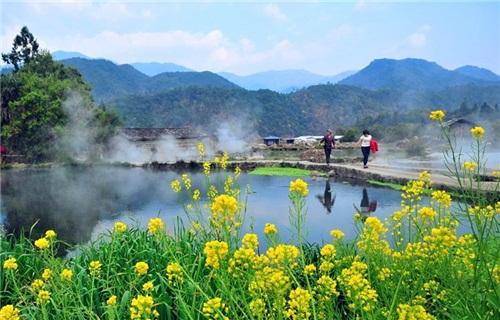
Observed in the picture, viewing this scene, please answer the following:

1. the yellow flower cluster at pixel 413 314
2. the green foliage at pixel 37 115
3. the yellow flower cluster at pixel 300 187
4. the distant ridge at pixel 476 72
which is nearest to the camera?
the yellow flower cluster at pixel 413 314

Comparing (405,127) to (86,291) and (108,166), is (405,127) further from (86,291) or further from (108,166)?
(86,291)

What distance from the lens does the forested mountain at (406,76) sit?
126875mm

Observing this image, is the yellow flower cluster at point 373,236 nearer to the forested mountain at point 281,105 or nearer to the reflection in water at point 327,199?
the reflection in water at point 327,199

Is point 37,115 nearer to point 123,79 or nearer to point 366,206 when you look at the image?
point 366,206

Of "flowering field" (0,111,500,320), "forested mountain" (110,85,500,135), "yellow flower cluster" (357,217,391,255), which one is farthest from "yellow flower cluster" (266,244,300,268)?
"forested mountain" (110,85,500,135)

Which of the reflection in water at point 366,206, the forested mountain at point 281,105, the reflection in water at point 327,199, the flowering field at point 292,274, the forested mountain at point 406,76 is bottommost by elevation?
the reflection in water at point 327,199

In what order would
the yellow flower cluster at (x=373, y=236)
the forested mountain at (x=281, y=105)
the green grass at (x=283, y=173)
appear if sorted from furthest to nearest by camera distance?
the forested mountain at (x=281, y=105)
the green grass at (x=283, y=173)
the yellow flower cluster at (x=373, y=236)

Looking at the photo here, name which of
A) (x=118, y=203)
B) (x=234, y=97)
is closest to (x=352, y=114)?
(x=234, y=97)

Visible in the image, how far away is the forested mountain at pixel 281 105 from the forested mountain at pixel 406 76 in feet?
176

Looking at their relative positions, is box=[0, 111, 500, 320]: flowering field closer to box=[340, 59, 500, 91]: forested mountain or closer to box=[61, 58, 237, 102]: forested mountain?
box=[61, 58, 237, 102]: forested mountain

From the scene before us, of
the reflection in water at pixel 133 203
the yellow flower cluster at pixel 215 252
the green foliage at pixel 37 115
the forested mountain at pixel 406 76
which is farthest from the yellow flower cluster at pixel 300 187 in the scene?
the forested mountain at pixel 406 76

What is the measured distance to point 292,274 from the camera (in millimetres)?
1946

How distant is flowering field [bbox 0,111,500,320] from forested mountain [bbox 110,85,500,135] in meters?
49.9

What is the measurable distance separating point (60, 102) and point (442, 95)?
5789cm
